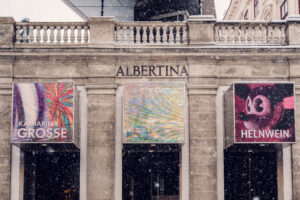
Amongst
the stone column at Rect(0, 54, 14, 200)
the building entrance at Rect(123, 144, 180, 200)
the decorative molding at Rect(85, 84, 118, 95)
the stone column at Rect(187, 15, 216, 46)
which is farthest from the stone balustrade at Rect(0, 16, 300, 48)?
the building entrance at Rect(123, 144, 180, 200)

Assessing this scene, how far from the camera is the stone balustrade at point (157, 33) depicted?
1675cm

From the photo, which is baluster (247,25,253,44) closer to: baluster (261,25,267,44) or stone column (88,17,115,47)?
baluster (261,25,267,44)

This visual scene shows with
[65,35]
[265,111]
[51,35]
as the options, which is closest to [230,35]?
[265,111]

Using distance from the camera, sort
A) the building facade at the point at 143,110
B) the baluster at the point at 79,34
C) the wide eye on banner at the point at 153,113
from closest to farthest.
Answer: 1. the wide eye on banner at the point at 153,113
2. the building facade at the point at 143,110
3. the baluster at the point at 79,34

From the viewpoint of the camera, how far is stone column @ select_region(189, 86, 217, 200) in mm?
15828

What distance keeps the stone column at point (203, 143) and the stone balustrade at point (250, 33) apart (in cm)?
195

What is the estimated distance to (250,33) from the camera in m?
17.1

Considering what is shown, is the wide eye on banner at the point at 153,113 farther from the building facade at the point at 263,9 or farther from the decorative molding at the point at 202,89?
the building facade at the point at 263,9

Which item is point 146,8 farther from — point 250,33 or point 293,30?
point 293,30

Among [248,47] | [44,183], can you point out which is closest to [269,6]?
[248,47]

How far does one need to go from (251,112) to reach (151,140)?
3.35 m

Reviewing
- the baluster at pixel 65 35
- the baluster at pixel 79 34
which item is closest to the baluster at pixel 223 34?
the baluster at pixel 79 34

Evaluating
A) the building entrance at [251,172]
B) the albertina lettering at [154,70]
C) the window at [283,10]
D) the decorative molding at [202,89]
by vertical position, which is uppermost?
the window at [283,10]

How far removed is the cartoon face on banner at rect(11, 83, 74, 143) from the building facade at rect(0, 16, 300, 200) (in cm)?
3
